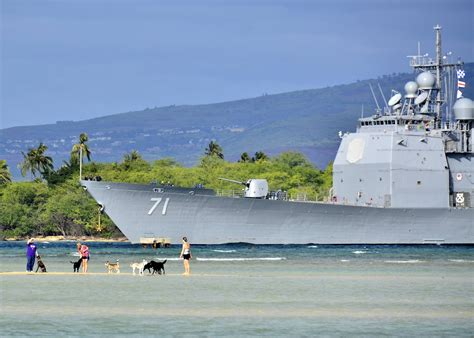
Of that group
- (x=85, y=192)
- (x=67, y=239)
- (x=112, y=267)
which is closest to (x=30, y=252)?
(x=112, y=267)

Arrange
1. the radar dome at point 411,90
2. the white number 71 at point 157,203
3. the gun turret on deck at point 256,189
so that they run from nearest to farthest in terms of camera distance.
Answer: the white number 71 at point 157,203, the gun turret on deck at point 256,189, the radar dome at point 411,90

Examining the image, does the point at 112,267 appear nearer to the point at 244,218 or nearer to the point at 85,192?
the point at 244,218

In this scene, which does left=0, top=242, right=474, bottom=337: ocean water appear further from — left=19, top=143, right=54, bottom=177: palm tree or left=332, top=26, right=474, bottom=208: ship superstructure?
left=19, top=143, right=54, bottom=177: palm tree

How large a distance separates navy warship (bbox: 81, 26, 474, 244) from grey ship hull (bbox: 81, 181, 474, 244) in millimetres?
59

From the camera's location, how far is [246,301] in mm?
30656

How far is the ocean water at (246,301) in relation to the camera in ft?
82.9

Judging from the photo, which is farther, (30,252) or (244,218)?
(244,218)

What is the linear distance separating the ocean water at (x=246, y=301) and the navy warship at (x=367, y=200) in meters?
21.7

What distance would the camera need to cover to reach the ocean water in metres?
25.3

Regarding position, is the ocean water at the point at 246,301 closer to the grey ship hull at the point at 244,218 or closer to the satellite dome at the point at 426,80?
the grey ship hull at the point at 244,218

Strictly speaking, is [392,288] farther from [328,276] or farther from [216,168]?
[216,168]

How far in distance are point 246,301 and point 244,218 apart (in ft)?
132

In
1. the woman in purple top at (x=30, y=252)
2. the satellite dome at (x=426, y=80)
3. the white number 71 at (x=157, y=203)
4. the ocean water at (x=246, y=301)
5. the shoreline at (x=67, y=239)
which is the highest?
the satellite dome at (x=426, y=80)

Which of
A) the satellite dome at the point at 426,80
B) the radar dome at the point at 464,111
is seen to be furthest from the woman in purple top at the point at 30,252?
the satellite dome at the point at 426,80
